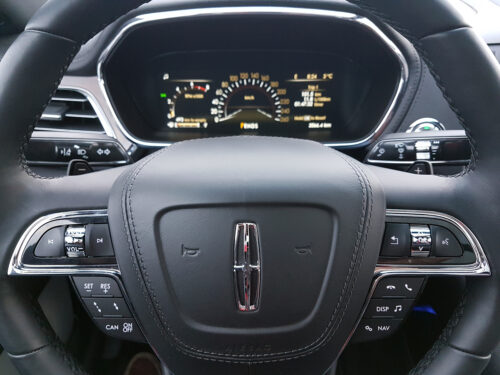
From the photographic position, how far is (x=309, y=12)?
1.85 metres

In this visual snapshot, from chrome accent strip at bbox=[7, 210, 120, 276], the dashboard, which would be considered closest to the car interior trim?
chrome accent strip at bbox=[7, 210, 120, 276]

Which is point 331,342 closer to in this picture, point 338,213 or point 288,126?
point 338,213

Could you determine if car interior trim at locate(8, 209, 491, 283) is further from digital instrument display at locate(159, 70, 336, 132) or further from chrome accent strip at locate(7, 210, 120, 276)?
digital instrument display at locate(159, 70, 336, 132)

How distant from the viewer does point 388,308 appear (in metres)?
0.92

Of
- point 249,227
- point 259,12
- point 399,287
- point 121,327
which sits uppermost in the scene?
point 259,12

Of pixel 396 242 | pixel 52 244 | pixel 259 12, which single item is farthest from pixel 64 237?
pixel 259 12

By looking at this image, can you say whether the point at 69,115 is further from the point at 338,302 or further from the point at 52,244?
the point at 338,302

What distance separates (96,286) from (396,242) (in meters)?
0.56

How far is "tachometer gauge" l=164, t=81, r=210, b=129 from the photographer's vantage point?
7.34 feet

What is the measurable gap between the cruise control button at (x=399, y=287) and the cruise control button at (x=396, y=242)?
0.05 meters

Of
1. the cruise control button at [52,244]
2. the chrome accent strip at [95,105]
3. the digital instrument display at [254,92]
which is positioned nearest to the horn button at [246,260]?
the cruise control button at [52,244]

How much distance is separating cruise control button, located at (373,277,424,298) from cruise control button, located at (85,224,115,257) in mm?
500

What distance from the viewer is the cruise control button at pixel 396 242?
88 centimetres

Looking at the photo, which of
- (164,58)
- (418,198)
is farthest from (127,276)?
(164,58)
